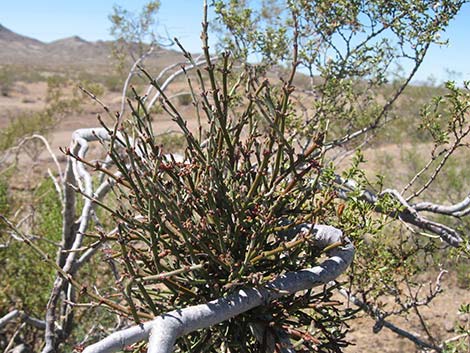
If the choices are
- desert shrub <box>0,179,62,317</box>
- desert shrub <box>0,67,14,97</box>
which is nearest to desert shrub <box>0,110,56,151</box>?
desert shrub <box>0,179,62,317</box>

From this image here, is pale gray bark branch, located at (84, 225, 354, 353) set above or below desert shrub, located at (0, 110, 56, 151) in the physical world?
above

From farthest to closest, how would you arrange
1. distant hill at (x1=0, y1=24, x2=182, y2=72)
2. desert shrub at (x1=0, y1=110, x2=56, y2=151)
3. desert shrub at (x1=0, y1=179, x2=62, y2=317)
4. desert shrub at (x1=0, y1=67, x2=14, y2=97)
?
1. distant hill at (x1=0, y1=24, x2=182, y2=72)
2. desert shrub at (x1=0, y1=67, x2=14, y2=97)
3. desert shrub at (x1=0, y1=110, x2=56, y2=151)
4. desert shrub at (x1=0, y1=179, x2=62, y2=317)

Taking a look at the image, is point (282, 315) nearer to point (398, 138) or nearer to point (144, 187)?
point (144, 187)

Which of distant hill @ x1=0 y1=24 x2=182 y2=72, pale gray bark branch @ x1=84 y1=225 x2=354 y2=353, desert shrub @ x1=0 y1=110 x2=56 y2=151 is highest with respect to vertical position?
pale gray bark branch @ x1=84 y1=225 x2=354 y2=353

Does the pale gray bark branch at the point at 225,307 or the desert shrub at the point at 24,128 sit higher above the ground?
the pale gray bark branch at the point at 225,307

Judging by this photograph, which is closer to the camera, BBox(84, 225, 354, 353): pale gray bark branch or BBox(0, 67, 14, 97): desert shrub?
BBox(84, 225, 354, 353): pale gray bark branch

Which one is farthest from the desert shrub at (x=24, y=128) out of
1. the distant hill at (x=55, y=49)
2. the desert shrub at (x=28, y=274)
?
the distant hill at (x=55, y=49)

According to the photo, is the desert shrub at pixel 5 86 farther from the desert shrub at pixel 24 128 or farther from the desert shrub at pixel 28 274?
the desert shrub at pixel 28 274

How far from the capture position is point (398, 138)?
49.8 ft

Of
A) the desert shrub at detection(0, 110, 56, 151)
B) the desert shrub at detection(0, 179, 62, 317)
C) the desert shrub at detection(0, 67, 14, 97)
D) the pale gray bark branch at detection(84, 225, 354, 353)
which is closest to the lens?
the pale gray bark branch at detection(84, 225, 354, 353)

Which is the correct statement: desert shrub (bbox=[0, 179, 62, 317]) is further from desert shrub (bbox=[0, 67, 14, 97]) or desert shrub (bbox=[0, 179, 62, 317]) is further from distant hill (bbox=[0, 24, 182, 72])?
distant hill (bbox=[0, 24, 182, 72])

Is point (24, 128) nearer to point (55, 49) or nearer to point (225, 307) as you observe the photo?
point (225, 307)

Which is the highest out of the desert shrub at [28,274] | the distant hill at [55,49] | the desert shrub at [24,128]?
the desert shrub at [28,274]

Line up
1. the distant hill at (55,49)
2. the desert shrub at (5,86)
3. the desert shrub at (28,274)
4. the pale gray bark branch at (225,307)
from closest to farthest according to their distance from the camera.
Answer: the pale gray bark branch at (225,307)
the desert shrub at (28,274)
the desert shrub at (5,86)
the distant hill at (55,49)
